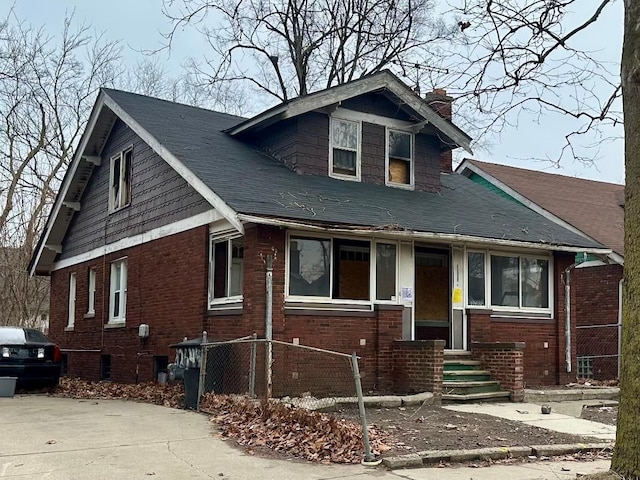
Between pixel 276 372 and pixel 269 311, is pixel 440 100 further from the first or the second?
pixel 276 372

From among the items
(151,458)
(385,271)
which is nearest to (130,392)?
(385,271)

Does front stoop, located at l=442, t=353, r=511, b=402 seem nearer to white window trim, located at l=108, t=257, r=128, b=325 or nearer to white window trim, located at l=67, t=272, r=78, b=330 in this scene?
white window trim, located at l=108, t=257, r=128, b=325

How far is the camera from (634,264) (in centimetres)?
622

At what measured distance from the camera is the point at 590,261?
20688 mm

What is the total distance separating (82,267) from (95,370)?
3.00 meters

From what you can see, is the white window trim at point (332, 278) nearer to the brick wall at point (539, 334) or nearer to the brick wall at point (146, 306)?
the brick wall at point (146, 306)

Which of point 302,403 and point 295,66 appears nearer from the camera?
point 302,403

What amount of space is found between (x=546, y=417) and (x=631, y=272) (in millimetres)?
6115

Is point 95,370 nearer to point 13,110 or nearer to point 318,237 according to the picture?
point 318,237

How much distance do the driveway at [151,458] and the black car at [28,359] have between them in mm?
4230

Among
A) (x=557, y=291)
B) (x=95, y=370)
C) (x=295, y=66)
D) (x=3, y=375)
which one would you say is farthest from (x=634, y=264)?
(x=295, y=66)

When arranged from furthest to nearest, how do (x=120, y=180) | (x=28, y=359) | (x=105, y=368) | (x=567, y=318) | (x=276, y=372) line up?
(x=105, y=368) < (x=120, y=180) < (x=567, y=318) < (x=28, y=359) < (x=276, y=372)

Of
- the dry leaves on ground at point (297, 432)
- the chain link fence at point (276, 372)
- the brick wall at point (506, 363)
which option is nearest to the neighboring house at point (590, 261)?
the brick wall at point (506, 363)

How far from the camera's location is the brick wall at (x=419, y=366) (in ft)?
41.5
